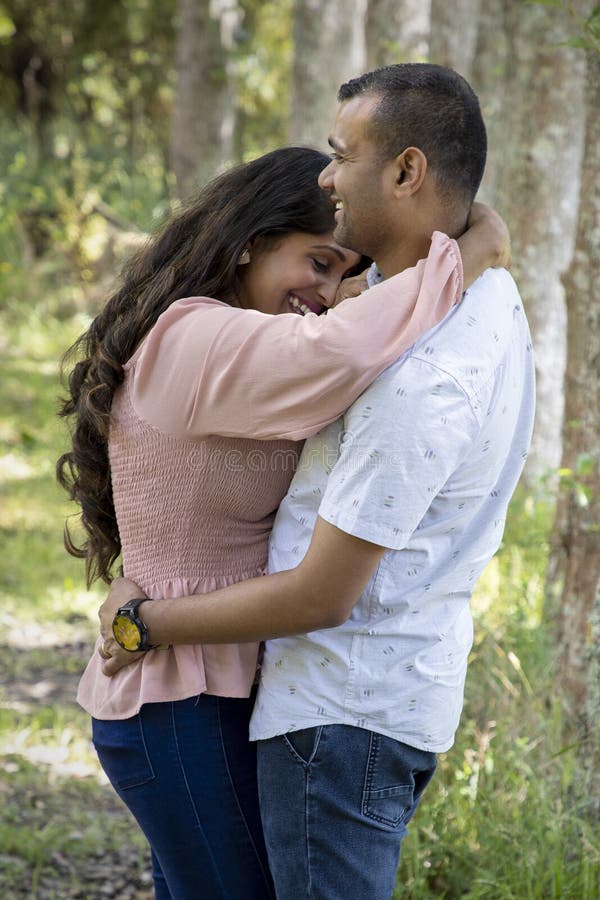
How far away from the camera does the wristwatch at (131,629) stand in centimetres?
190

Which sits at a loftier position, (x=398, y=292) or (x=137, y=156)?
(x=398, y=292)

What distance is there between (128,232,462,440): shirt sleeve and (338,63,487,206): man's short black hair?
133 mm

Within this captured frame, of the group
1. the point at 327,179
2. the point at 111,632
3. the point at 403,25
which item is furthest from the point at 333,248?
the point at 403,25

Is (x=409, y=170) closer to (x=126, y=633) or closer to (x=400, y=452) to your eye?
(x=400, y=452)

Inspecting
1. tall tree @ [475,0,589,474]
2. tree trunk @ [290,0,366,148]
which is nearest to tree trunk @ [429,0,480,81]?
tall tree @ [475,0,589,474]

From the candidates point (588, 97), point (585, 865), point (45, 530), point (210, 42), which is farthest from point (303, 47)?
point (585, 865)

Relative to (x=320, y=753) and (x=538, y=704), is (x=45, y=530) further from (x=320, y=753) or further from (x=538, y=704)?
(x=320, y=753)

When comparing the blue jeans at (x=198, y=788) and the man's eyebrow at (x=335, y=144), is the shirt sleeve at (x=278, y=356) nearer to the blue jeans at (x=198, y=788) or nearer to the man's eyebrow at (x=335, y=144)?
the man's eyebrow at (x=335, y=144)

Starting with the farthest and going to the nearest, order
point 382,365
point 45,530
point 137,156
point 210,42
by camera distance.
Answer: point 137,156, point 210,42, point 45,530, point 382,365

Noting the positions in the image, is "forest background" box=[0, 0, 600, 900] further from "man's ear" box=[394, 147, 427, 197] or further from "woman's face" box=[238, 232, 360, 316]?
"man's ear" box=[394, 147, 427, 197]

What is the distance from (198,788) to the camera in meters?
1.91

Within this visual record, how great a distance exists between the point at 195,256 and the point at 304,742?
0.89m

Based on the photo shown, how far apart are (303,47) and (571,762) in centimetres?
715

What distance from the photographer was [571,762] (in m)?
2.95
